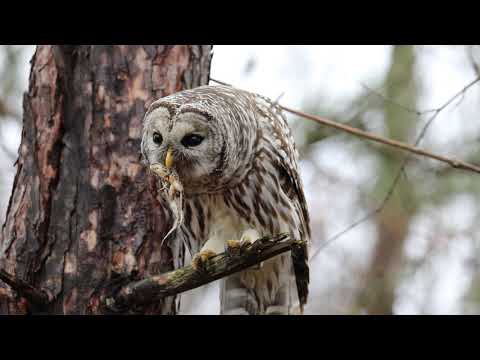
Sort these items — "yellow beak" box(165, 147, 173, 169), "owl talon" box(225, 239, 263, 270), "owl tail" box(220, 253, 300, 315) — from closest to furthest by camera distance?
"owl talon" box(225, 239, 263, 270) < "yellow beak" box(165, 147, 173, 169) < "owl tail" box(220, 253, 300, 315)

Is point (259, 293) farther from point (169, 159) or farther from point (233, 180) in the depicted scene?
point (169, 159)

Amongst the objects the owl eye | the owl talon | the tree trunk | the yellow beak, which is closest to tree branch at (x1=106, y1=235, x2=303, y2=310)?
the owl talon

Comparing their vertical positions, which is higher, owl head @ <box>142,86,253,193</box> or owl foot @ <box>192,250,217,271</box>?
owl head @ <box>142,86,253,193</box>

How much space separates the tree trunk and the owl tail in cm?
40

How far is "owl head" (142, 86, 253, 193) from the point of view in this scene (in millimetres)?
2861

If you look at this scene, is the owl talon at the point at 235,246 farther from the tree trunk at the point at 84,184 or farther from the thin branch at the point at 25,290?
the thin branch at the point at 25,290

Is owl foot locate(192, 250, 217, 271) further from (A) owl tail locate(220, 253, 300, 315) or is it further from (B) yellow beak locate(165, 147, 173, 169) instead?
(A) owl tail locate(220, 253, 300, 315)

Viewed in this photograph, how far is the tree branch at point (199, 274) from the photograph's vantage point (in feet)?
7.98

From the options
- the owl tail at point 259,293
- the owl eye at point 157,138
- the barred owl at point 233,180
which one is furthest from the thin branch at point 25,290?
the owl tail at point 259,293

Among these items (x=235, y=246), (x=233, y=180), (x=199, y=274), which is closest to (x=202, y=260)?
(x=235, y=246)
